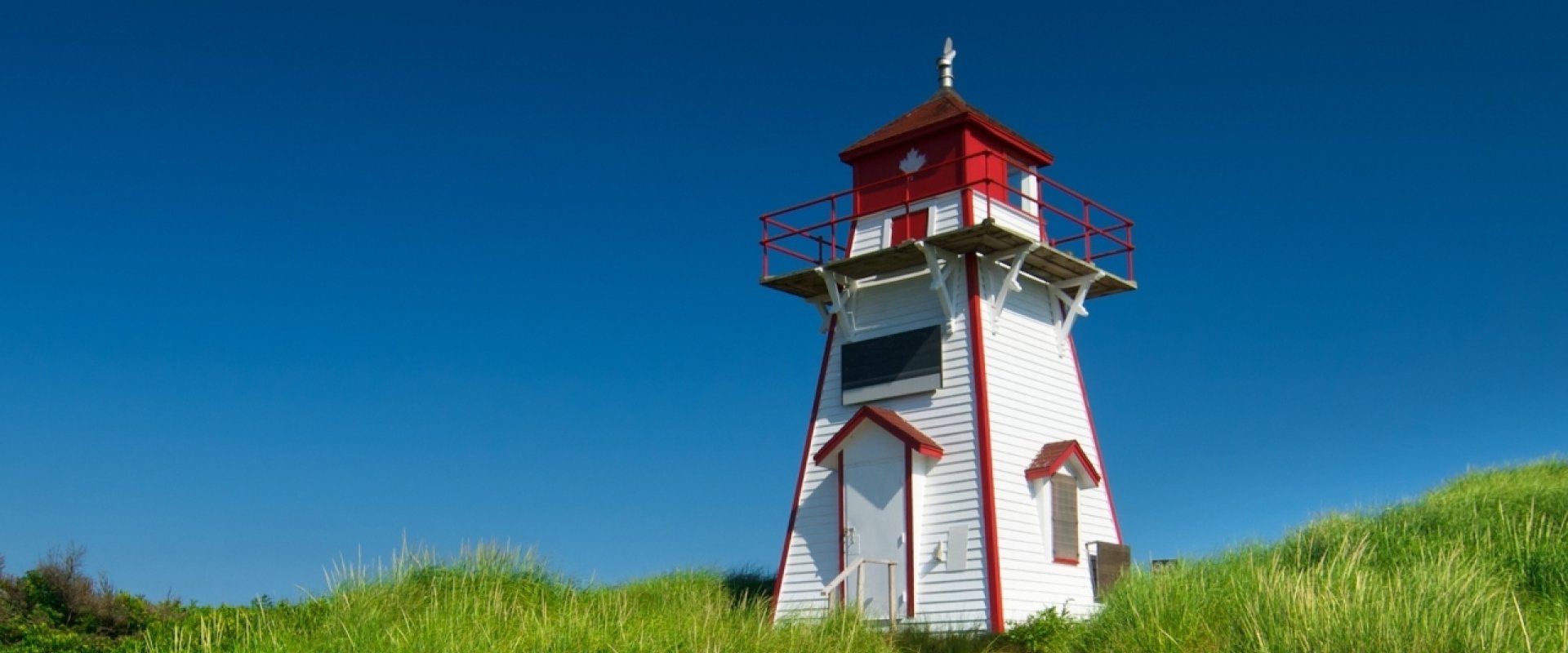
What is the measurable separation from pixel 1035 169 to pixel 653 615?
11.0 metres

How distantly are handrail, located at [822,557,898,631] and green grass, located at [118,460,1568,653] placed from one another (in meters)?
0.55

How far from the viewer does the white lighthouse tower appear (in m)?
20.5

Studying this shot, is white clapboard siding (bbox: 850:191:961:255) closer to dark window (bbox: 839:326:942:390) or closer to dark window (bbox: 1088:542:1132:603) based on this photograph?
dark window (bbox: 839:326:942:390)

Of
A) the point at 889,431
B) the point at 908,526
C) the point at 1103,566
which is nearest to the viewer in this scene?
the point at 908,526

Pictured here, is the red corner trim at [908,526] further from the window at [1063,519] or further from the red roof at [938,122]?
the red roof at [938,122]

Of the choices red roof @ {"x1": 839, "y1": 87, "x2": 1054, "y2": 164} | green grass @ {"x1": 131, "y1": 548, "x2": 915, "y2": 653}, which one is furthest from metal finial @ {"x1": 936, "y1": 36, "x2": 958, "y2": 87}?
green grass @ {"x1": 131, "y1": 548, "x2": 915, "y2": 653}

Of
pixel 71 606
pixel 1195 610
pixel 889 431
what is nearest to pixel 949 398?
pixel 889 431

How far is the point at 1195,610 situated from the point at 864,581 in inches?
261

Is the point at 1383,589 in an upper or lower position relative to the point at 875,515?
lower

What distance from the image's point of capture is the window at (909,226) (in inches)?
884

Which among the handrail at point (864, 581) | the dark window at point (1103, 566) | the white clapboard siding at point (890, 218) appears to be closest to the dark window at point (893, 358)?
the white clapboard siding at point (890, 218)

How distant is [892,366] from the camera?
22125 millimetres

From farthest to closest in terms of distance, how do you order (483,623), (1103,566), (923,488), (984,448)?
(1103,566) → (923,488) → (984,448) → (483,623)

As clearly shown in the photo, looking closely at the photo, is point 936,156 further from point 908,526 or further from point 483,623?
point 483,623
